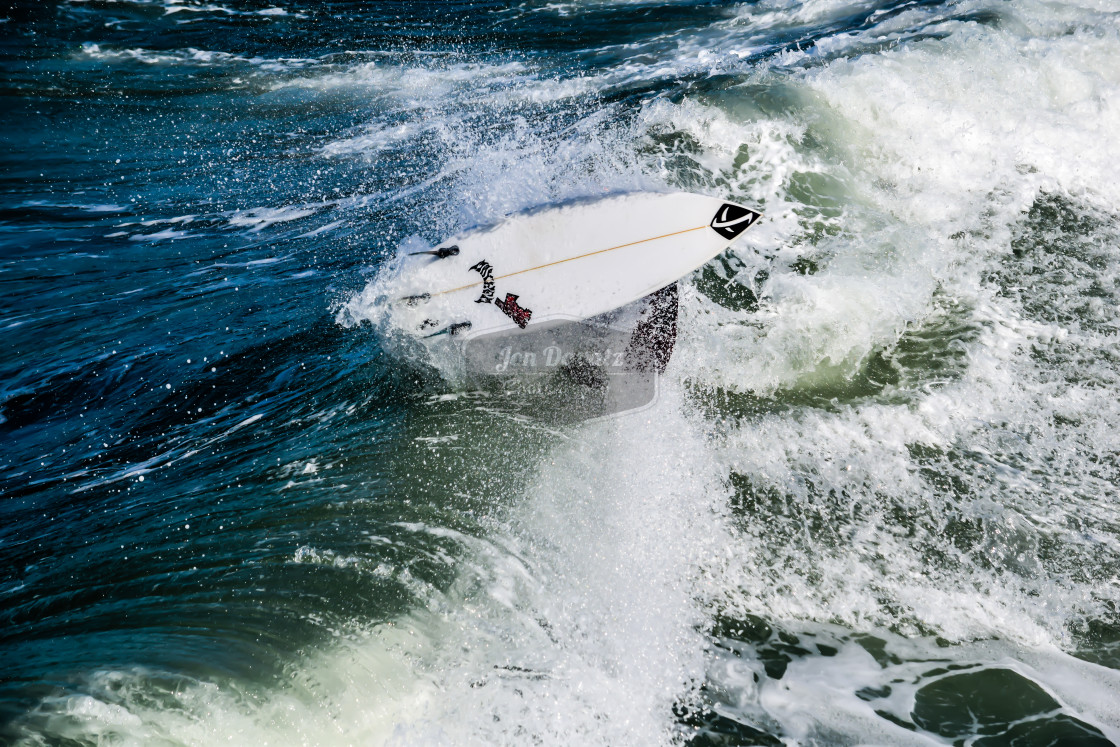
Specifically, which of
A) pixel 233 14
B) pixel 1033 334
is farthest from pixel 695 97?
pixel 233 14

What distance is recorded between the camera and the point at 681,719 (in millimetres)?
3781

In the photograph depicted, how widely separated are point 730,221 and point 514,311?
2016 mm

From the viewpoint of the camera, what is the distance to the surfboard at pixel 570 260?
5.80 meters

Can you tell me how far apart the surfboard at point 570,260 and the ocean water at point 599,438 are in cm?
43

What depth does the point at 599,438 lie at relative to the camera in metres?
5.45

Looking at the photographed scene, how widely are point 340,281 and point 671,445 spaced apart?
4465mm

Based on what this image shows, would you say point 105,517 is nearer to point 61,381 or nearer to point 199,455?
point 199,455

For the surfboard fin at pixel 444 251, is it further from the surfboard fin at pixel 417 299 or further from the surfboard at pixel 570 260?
the surfboard fin at pixel 417 299

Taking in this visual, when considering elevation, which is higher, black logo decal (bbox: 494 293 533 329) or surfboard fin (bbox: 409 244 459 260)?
surfboard fin (bbox: 409 244 459 260)

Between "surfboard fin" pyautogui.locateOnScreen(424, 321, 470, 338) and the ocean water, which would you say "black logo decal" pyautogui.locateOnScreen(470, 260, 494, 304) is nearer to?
"surfboard fin" pyautogui.locateOnScreen(424, 321, 470, 338)

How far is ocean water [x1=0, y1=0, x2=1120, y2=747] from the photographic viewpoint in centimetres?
389

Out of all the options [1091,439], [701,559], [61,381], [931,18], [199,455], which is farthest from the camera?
[931,18]

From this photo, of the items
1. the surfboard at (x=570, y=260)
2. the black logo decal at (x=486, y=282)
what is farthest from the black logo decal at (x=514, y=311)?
the black logo decal at (x=486, y=282)

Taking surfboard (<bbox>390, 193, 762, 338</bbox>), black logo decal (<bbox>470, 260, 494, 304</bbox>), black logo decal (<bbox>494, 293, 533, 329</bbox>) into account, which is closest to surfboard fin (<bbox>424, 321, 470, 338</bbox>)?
surfboard (<bbox>390, 193, 762, 338</bbox>)
